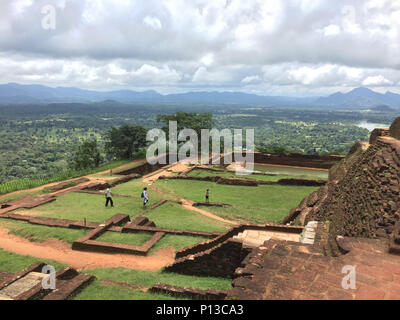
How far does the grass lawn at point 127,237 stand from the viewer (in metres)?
9.83

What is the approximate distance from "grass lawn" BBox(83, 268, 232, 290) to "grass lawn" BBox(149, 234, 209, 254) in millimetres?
1548

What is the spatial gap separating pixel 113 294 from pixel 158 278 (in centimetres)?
140

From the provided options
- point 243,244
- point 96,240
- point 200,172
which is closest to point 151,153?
point 200,172

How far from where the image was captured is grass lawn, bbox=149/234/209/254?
9.49 meters

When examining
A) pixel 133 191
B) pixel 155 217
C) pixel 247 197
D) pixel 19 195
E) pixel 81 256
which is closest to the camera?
pixel 81 256

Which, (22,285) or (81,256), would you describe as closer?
(22,285)

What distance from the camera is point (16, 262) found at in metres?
8.48

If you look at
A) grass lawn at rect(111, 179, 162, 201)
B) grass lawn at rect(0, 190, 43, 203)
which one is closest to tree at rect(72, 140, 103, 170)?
grass lawn at rect(111, 179, 162, 201)

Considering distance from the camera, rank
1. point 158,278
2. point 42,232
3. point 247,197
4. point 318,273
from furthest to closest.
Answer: point 247,197, point 42,232, point 158,278, point 318,273

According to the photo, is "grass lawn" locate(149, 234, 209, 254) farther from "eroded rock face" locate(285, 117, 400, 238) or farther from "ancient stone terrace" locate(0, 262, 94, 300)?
"eroded rock face" locate(285, 117, 400, 238)

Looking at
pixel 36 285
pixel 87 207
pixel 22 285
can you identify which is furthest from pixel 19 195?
pixel 36 285

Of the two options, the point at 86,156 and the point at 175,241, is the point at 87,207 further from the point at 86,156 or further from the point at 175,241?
the point at 86,156

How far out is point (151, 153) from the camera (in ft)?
112

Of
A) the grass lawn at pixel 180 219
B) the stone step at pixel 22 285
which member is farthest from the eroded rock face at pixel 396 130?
the stone step at pixel 22 285
